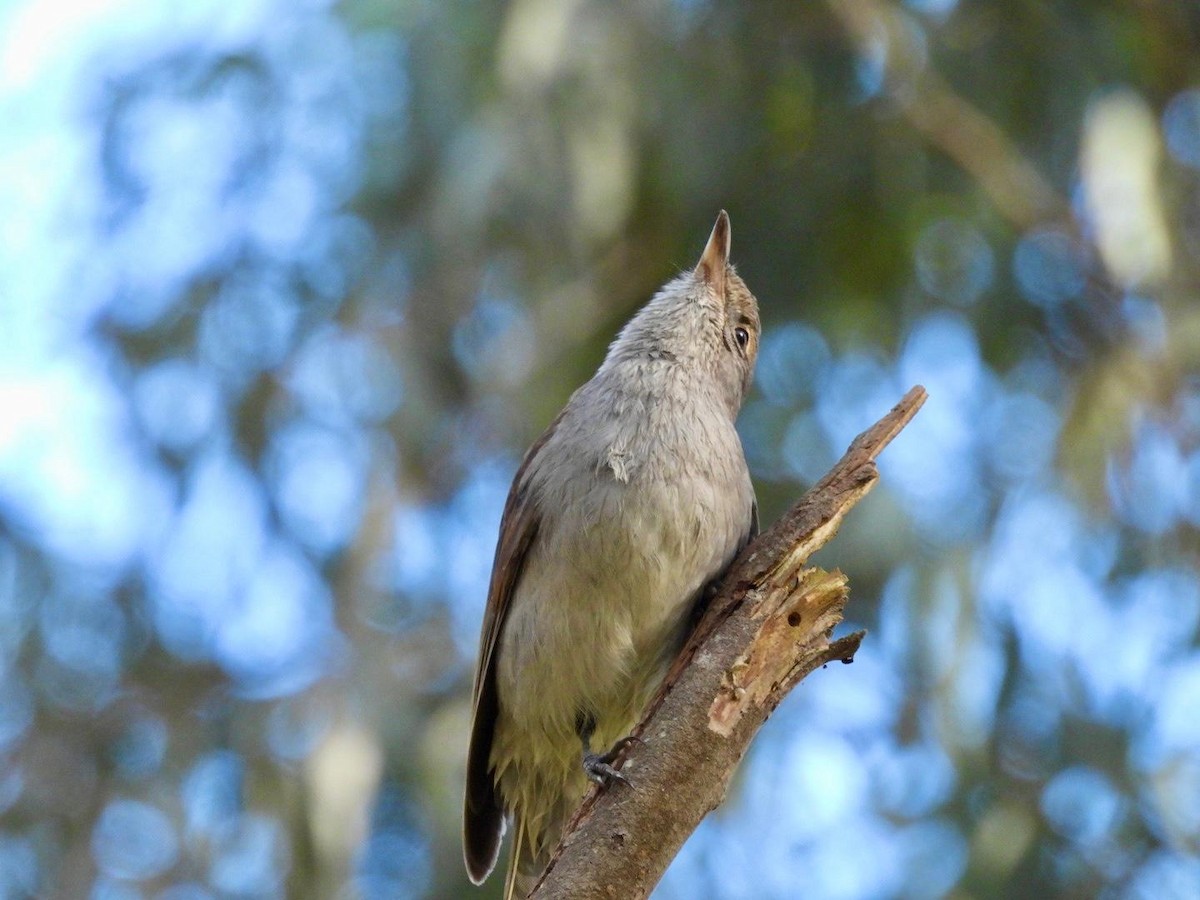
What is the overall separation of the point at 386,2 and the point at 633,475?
3.51 m

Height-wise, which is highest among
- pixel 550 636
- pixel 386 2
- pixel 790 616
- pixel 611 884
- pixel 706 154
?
pixel 386 2

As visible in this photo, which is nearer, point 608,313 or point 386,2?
point 386,2

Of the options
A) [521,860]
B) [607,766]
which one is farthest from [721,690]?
[521,860]

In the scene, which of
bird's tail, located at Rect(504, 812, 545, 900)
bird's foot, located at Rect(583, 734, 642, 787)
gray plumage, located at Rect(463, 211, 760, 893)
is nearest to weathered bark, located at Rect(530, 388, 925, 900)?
bird's foot, located at Rect(583, 734, 642, 787)

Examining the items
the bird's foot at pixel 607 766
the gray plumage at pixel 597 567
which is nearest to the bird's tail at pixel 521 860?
the gray plumage at pixel 597 567

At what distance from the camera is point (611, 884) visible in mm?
3254

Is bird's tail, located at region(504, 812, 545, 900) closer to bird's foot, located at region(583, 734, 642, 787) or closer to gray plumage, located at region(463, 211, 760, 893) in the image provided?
gray plumage, located at region(463, 211, 760, 893)

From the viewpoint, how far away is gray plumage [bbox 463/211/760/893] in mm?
4074

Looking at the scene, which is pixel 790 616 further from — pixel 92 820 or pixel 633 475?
pixel 92 820

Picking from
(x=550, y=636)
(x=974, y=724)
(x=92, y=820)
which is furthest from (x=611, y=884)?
(x=92, y=820)

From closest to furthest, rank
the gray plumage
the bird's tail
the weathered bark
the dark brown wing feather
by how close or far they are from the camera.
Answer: the weathered bark → the gray plumage → the dark brown wing feather → the bird's tail

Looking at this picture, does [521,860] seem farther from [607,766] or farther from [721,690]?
[721,690]

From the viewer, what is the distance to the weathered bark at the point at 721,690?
3.32 m

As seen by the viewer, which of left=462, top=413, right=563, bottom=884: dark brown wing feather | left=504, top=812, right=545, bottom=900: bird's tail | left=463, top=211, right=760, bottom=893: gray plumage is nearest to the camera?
left=463, top=211, right=760, bottom=893: gray plumage
